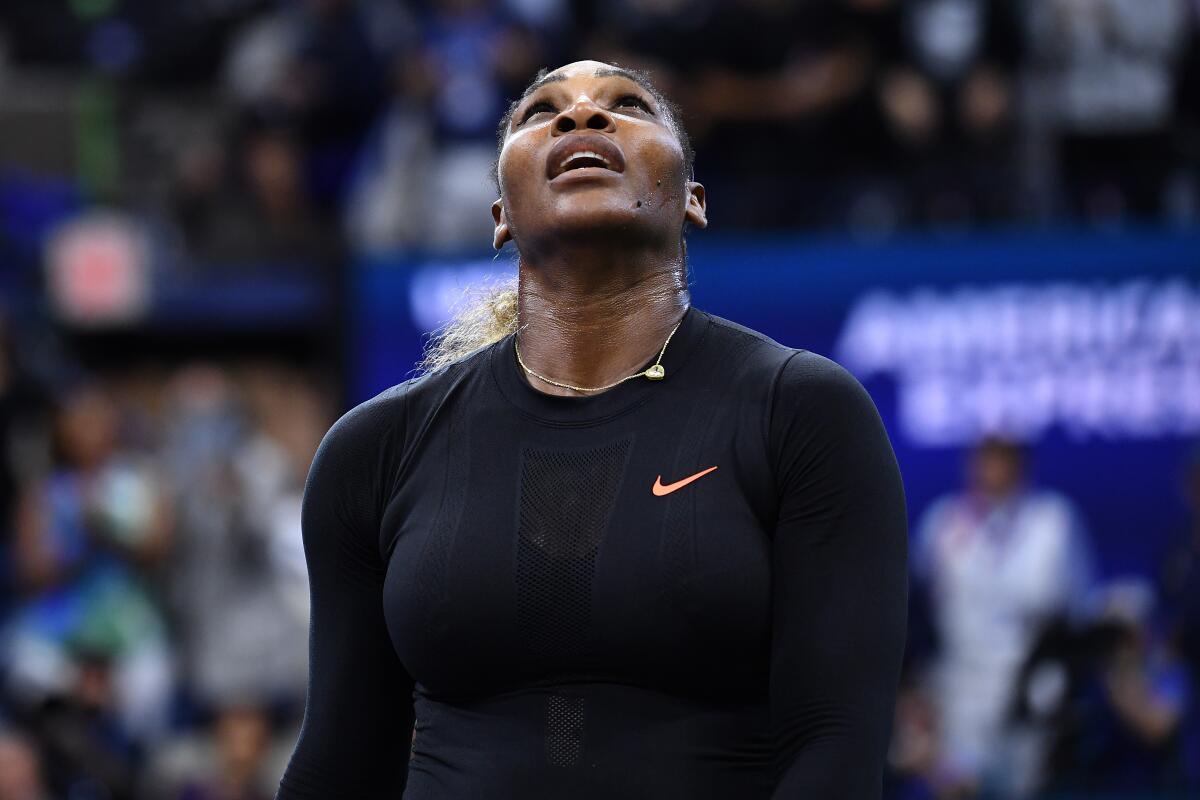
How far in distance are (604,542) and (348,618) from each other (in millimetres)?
423

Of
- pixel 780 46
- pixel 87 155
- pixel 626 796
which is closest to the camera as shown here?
pixel 626 796

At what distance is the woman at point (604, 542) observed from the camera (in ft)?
6.91

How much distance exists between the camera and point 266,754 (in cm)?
807

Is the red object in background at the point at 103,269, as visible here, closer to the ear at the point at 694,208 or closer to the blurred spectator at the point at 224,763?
the blurred spectator at the point at 224,763

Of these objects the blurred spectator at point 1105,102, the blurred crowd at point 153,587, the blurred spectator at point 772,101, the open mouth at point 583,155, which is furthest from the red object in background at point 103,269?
the open mouth at point 583,155

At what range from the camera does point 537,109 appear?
2459 millimetres

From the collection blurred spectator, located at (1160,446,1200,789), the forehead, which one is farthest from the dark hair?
blurred spectator, located at (1160,446,1200,789)

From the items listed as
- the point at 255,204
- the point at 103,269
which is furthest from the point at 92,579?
the point at 255,204

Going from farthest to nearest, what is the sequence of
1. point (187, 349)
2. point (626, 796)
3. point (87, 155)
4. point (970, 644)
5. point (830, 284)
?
point (87, 155) < point (187, 349) < point (830, 284) < point (970, 644) < point (626, 796)

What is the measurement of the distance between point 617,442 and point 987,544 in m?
5.71

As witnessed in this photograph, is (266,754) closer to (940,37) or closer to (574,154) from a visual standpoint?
(940,37)

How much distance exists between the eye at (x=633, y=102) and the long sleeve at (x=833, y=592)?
1.57ft

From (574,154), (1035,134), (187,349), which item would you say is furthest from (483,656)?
(187,349)

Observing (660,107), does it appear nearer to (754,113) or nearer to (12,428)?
(754,113)
